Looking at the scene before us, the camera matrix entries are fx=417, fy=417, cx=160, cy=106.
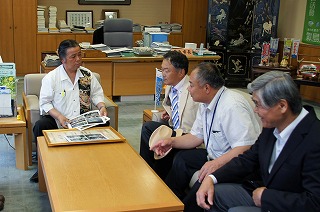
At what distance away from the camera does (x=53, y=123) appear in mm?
3523

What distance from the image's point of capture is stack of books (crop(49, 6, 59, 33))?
7.51 m

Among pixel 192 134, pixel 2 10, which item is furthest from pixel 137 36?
pixel 192 134

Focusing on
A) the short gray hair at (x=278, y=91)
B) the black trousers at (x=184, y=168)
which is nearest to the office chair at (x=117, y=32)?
the black trousers at (x=184, y=168)

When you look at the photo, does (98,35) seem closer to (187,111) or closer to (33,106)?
(33,106)

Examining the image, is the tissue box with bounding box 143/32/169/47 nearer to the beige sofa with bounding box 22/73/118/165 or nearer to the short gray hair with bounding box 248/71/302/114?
the beige sofa with bounding box 22/73/118/165

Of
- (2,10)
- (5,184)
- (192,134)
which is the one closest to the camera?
(192,134)

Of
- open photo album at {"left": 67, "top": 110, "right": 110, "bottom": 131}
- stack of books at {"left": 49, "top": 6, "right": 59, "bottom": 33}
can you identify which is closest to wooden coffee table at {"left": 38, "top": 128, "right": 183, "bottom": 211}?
open photo album at {"left": 67, "top": 110, "right": 110, "bottom": 131}

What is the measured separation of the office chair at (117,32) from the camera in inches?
257

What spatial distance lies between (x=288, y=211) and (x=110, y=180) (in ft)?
3.10

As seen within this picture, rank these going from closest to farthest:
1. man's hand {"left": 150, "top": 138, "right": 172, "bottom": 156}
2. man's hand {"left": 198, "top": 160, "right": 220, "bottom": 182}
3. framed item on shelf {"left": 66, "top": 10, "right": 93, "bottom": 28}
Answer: man's hand {"left": 198, "top": 160, "right": 220, "bottom": 182}, man's hand {"left": 150, "top": 138, "right": 172, "bottom": 156}, framed item on shelf {"left": 66, "top": 10, "right": 93, "bottom": 28}

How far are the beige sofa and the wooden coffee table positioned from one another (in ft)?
2.70

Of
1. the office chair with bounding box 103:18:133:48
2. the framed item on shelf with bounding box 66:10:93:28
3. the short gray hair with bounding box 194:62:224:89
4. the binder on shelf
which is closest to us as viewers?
the short gray hair with bounding box 194:62:224:89

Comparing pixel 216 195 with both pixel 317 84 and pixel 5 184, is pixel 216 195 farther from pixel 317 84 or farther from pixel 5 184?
pixel 317 84

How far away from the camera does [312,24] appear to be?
6770 millimetres
